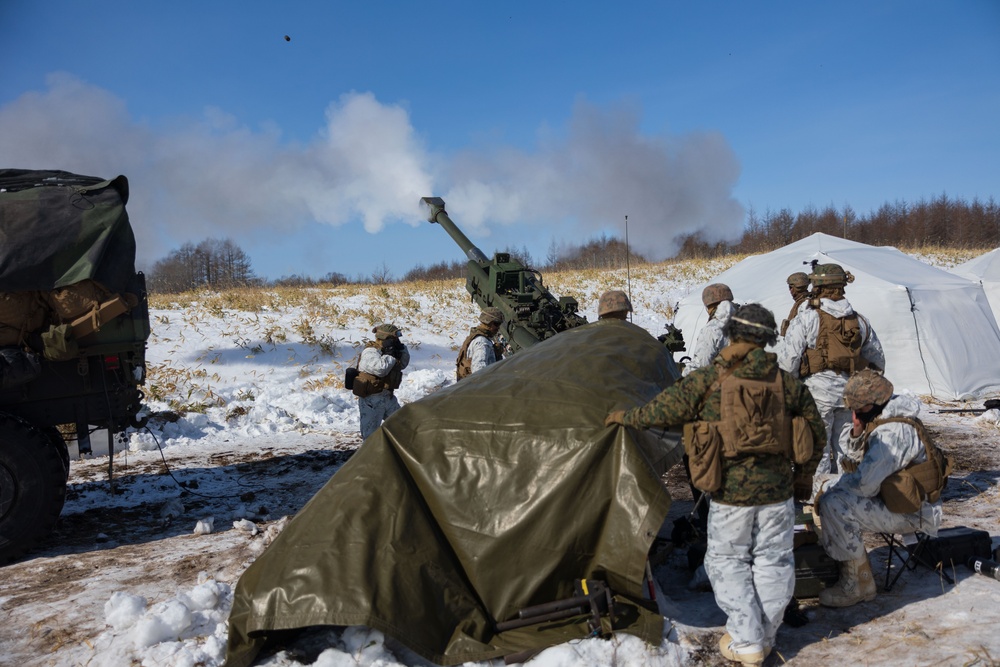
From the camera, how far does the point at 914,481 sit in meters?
4.23

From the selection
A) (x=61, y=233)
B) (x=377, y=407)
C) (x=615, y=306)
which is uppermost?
(x=61, y=233)

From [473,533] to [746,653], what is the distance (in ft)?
5.07

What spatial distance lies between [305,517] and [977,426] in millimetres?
9429

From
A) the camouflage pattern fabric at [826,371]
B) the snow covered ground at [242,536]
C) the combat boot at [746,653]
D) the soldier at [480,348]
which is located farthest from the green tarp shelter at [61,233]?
the camouflage pattern fabric at [826,371]

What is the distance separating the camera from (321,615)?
3.62 metres

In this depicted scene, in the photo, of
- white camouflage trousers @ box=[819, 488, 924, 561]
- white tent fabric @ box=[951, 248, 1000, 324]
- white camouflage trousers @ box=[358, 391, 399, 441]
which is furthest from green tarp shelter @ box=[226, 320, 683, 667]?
white tent fabric @ box=[951, 248, 1000, 324]

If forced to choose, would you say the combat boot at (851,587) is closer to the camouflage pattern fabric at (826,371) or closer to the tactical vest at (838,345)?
the camouflage pattern fabric at (826,371)

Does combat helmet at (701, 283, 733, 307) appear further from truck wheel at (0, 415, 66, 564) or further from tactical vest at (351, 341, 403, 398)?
truck wheel at (0, 415, 66, 564)

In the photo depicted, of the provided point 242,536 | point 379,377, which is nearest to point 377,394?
point 379,377

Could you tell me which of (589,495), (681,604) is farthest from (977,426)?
(589,495)

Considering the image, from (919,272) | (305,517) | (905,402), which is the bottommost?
(305,517)

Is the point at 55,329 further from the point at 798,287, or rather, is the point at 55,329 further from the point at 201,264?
the point at 201,264

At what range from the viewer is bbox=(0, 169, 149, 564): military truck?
18.5 ft

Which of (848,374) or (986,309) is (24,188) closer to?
(848,374)
